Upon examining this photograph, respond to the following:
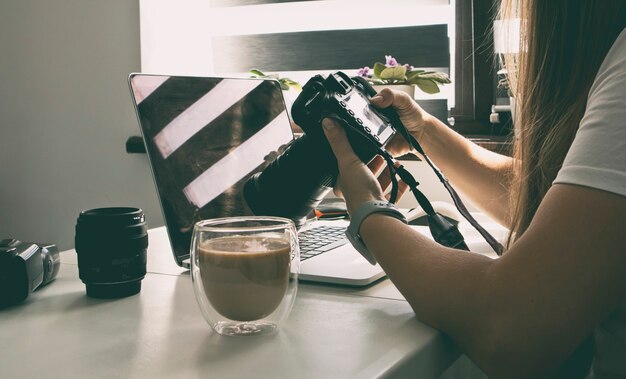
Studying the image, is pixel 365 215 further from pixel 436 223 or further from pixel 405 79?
pixel 405 79

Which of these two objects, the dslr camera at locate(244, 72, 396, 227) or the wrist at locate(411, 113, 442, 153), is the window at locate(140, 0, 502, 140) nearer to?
the wrist at locate(411, 113, 442, 153)

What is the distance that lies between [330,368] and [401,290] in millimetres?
164

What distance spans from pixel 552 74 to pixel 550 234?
260 millimetres

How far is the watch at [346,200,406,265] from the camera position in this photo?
0.71 metres

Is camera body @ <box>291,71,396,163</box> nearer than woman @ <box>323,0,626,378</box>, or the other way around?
woman @ <box>323,0,626,378</box>

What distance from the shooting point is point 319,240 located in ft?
3.32

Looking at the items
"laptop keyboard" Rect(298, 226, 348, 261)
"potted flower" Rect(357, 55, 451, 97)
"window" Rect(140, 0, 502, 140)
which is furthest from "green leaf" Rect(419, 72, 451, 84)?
"laptop keyboard" Rect(298, 226, 348, 261)

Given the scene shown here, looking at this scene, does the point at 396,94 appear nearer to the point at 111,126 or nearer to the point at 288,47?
the point at 288,47

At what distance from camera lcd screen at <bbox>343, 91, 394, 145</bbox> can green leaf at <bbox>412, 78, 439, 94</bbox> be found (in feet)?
2.35

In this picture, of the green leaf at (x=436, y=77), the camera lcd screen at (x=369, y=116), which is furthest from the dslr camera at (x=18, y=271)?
the green leaf at (x=436, y=77)

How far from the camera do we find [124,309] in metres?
0.68

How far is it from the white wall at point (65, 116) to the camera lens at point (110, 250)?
4.18ft

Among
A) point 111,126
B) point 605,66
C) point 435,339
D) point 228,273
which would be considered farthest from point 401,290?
point 111,126

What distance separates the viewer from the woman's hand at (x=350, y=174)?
29.7 inches
